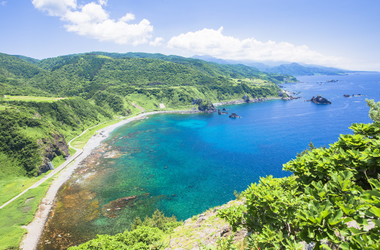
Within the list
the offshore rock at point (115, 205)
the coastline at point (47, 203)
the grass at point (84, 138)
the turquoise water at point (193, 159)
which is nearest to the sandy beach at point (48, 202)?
the coastline at point (47, 203)

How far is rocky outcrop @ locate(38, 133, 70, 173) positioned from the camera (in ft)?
275

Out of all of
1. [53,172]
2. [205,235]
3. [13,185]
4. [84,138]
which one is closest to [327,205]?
[205,235]

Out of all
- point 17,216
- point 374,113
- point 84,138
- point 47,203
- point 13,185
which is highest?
point 374,113

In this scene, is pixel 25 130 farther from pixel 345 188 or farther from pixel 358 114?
pixel 358 114

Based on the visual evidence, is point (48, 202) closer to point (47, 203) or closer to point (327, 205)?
point (47, 203)

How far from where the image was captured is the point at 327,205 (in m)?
8.08

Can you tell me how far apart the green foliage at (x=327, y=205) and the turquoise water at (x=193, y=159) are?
4878 centimetres

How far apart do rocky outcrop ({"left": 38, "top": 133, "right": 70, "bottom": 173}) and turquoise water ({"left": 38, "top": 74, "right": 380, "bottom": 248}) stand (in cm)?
2322

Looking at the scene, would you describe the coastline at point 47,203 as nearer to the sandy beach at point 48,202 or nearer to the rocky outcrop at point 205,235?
the sandy beach at point 48,202

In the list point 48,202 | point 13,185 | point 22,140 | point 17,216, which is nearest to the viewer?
point 17,216

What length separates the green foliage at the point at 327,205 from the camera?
7.32 meters

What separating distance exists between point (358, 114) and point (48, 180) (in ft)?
757

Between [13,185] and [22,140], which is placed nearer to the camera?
[13,185]

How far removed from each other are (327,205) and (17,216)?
82.6 m
